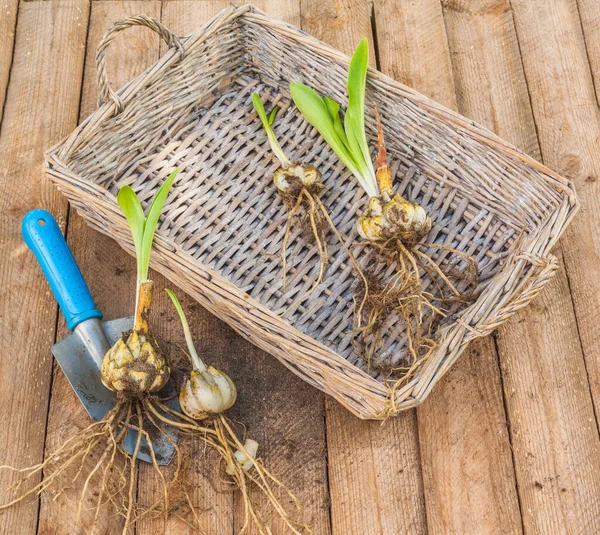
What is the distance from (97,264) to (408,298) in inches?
20.7

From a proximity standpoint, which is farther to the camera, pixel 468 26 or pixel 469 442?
pixel 468 26

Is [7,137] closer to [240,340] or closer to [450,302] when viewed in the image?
[240,340]

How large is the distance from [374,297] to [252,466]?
31 cm

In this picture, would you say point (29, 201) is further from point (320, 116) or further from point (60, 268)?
point (320, 116)

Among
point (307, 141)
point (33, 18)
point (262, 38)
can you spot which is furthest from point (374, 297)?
point (33, 18)

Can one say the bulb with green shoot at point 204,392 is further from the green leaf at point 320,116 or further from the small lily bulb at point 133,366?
the green leaf at point 320,116

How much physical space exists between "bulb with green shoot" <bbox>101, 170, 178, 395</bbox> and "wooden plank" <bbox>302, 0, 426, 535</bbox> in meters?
0.28

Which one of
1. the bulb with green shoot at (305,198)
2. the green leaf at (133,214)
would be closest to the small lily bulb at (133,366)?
the green leaf at (133,214)

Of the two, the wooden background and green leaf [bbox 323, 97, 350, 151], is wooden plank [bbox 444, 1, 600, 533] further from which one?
green leaf [bbox 323, 97, 350, 151]

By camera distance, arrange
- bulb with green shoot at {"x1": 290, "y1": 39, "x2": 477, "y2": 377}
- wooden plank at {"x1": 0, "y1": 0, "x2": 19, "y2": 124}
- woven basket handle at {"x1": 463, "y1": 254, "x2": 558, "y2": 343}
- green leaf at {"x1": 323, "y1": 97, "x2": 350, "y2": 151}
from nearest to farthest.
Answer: woven basket handle at {"x1": 463, "y1": 254, "x2": 558, "y2": 343}
bulb with green shoot at {"x1": 290, "y1": 39, "x2": 477, "y2": 377}
green leaf at {"x1": 323, "y1": 97, "x2": 350, "y2": 151}
wooden plank at {"x1": 0, "y1": 0, "x2": 19, "y2": 124}

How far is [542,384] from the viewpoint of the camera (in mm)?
1125

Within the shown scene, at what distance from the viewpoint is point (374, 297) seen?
109cm

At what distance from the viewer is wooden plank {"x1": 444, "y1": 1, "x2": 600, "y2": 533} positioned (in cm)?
105

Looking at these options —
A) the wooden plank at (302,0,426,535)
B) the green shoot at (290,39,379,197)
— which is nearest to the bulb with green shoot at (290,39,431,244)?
the green shoot at (290,39,379,197)
